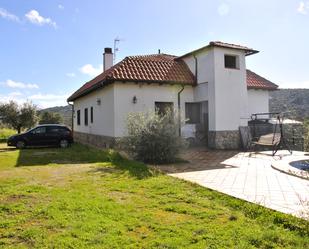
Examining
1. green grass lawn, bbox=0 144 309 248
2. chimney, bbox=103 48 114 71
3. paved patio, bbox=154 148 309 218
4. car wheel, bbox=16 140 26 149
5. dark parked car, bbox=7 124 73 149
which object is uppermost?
chimney, bbox=103 48 114 71

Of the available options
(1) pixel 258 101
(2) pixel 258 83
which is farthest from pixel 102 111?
(2) pixel 258 83

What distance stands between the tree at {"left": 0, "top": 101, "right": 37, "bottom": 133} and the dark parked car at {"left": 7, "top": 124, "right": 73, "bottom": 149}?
38.4 ft

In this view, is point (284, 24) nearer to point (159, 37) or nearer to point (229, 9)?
point (229, 9)

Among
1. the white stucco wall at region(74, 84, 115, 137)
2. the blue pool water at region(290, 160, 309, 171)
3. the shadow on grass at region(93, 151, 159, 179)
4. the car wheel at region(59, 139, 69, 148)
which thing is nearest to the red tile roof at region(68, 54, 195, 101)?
the white stucco wall at region(74, 84, 115, 137)

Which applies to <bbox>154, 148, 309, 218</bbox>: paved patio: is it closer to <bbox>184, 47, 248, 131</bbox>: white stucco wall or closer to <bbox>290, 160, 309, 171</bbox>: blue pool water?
<bbox>290, 160, 309, 171</bbox>: blue pool water

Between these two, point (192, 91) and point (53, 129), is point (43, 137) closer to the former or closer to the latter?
point (53, 129)

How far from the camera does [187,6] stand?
499 inches

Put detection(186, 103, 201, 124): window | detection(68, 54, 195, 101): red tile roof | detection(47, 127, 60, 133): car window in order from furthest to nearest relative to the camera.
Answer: detection(47, 127, 60, 133): car window → detection(186, 103, 201, 124): window → detection(68, 54, 195, 101): red tile roof

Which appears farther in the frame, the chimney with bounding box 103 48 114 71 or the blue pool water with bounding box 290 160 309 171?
the chimney with bounding box 103 48 114 71

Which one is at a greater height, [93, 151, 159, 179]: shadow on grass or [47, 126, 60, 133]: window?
[47, 126, 60, 133]: window

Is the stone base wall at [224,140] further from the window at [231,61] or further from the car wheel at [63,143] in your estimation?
the car wheel at [63,143]

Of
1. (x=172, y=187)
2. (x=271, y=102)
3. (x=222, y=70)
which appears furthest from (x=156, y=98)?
Result: (x=271, y=102)

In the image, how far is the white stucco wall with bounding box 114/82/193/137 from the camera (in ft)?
49.1

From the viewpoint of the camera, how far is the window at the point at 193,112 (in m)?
17.0
